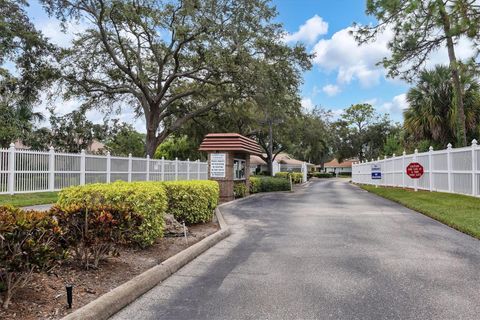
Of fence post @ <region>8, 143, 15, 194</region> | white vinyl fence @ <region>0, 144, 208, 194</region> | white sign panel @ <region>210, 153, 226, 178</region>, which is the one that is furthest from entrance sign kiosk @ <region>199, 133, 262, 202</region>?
fence post @ <region>8, 143, 15, 194</region>

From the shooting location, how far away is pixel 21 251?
366 cm

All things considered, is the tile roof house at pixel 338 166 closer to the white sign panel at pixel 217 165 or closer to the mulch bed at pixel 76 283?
the white sign panel at pixel 217 165

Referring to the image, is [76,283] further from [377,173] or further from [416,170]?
[377,173]

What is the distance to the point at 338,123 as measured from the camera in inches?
3337

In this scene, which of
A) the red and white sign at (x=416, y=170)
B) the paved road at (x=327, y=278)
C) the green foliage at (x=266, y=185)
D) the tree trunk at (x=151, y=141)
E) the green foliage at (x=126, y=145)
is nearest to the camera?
the paved road at (x=327, y=278)

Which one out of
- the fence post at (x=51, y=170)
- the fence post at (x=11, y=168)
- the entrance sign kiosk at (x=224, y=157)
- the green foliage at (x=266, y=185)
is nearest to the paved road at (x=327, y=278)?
the entrance sign kiosk at (x=224, y=157)

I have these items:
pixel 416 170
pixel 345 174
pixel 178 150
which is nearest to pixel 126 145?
pixel 178 150

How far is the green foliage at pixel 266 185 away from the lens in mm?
24138

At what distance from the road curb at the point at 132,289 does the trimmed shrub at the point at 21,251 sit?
57 centimetres

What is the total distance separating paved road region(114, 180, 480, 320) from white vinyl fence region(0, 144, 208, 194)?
903 cm

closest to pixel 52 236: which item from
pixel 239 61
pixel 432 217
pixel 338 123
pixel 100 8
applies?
pixel 432 217

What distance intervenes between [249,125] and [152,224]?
92.4ft

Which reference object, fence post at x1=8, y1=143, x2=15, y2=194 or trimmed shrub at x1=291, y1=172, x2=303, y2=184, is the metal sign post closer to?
trimmed shrub at x1=291, y1=172, x2=303, y2=184

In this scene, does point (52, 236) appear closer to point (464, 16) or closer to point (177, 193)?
point (177, 193)
